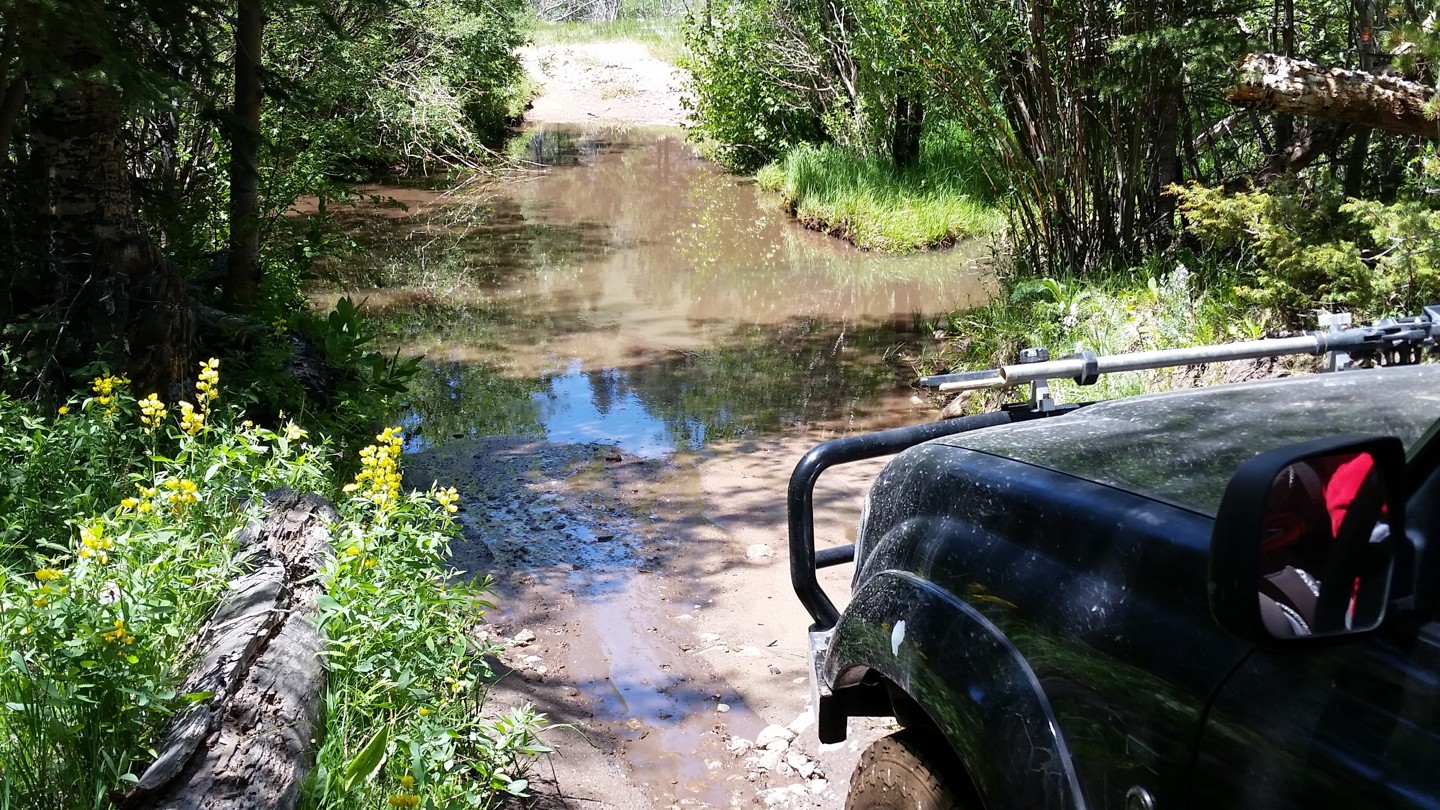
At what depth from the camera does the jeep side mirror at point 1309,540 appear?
1.26 meters

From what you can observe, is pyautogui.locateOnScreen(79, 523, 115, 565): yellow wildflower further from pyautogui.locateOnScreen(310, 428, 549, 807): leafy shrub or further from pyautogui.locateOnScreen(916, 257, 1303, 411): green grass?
pyautogui.locateOnScreen(916, 257, 1303, 411): green grass

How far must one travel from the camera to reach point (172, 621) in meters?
3.02

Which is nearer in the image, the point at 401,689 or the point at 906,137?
the point at 401,689

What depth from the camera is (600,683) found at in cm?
450

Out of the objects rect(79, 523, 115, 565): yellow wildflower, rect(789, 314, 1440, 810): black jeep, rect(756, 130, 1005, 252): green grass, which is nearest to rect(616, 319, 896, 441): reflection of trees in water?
rect(756, 130, 1005, 252): green grass

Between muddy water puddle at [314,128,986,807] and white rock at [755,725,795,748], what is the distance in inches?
2.6

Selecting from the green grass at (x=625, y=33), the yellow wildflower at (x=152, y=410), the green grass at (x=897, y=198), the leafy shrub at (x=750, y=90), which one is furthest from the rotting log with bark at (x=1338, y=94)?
the green grass at (x=625, y=33)

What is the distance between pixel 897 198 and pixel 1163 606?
48.6ft

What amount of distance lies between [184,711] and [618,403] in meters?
6.10

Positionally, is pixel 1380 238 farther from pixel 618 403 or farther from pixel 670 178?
pixel 670 178

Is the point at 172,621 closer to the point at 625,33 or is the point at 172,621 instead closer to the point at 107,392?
the point at 107,392

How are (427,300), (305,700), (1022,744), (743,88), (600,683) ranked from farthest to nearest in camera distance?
(743,88) → (427,300) → (600,683) → (305,700) → (1022,744)

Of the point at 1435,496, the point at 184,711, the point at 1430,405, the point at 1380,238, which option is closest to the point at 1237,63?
the point at 1380,238

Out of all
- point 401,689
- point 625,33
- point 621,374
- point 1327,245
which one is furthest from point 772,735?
point 625,33
